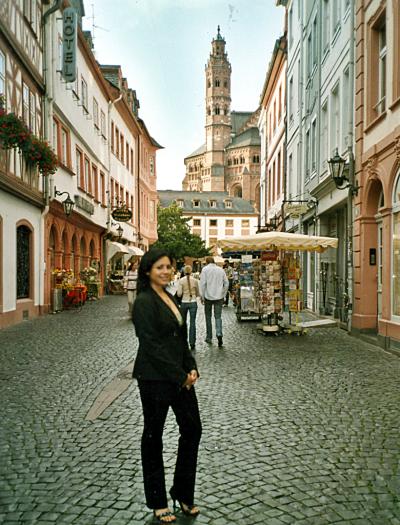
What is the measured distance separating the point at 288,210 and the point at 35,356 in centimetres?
1284

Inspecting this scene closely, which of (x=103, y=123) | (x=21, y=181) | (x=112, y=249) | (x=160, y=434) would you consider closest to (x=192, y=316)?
(x=21, y=181)

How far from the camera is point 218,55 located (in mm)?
130250

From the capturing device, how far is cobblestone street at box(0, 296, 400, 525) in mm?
3773

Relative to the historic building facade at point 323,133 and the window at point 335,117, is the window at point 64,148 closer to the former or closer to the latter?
the historic building facade at point 323,133

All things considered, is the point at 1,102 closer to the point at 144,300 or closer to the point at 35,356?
the point at 35,356

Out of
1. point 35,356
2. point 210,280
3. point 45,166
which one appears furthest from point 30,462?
point 45,166

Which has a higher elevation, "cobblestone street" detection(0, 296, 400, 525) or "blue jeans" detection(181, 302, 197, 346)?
"blue jeans" detection(181, 302, 197, 346)

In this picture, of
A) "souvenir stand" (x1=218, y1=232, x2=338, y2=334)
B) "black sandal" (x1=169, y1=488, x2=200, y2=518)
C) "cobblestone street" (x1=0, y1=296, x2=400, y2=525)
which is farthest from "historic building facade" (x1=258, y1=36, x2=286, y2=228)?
"black sandal" (x1=169, y1=488, x2=200, y2=518)

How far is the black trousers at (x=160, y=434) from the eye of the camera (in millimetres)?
3629

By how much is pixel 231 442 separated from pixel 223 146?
4817 inches

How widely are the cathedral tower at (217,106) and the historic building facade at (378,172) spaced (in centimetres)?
10813

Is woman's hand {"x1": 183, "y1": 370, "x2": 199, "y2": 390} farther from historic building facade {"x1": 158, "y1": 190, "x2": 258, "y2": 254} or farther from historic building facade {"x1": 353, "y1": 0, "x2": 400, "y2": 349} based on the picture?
historic building facade {"x1": 158, "y1": 190, "x2": 258, "y2": 254}

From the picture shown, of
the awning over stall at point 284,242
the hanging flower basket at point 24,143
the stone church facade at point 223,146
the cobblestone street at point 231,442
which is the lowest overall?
the cobblestone street at point 231,442

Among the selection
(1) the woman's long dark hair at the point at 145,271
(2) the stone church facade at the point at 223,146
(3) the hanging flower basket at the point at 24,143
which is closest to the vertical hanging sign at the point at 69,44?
(3) the hanging flower basket at the point at 24,143
